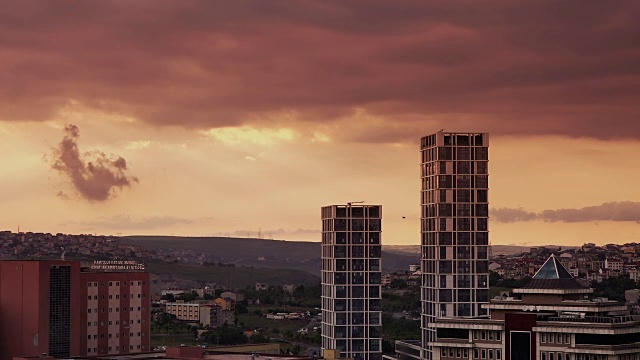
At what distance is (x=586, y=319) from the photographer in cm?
12988

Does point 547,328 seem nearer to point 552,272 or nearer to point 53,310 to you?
point 552,272

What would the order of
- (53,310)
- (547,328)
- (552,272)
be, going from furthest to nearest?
(53,310) < (552,272) < (547,328)

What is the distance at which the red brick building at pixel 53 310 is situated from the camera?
182750mm

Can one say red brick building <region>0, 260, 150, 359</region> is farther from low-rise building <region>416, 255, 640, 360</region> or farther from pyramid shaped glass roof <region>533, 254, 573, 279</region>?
pyramid shaped glass roof <region>533, 254, 573, 279</region>

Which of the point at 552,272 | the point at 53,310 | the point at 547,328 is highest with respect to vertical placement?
the point at 552,272

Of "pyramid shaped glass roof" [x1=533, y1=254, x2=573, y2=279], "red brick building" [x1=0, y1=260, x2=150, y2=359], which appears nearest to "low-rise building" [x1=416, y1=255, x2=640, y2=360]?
"pyramid shaped glass roof" [x1=533, y1=254, x2=573, y2=279]

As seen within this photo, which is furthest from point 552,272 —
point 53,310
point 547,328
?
point 53,310

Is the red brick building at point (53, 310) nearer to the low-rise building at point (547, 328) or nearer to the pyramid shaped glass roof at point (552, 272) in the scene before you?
the low-rise building at point (547, 328)

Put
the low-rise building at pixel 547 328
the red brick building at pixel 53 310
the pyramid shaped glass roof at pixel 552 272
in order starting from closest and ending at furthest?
the low-rise building at pixel 547 328, the pyramid shaped glass roof at pixel 552 272, the red brick building at pixel 53 310

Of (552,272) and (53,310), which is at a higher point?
(552,272)

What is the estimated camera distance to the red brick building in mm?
182750

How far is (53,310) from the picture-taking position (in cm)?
18525

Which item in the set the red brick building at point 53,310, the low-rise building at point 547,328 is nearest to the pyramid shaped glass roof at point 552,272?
the low-rise building at point 547,328

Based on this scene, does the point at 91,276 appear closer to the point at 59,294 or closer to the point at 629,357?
the point at 59,294
